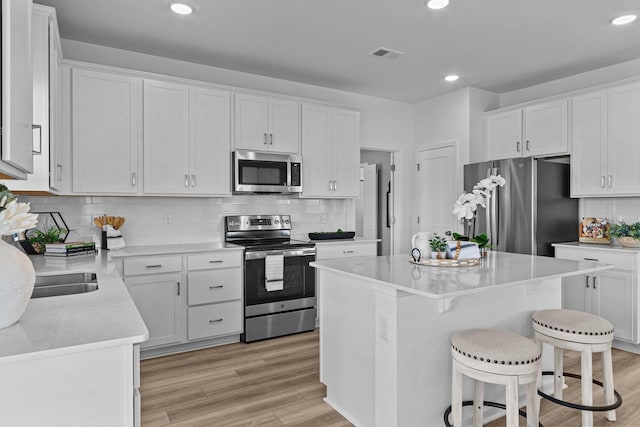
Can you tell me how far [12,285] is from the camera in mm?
1187

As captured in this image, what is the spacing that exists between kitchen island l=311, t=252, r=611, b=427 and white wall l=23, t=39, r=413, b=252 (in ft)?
6.29

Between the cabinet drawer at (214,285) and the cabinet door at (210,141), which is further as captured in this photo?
the cabinet door at (210,141)

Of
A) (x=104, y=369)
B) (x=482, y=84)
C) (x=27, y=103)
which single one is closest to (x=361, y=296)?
(x=104, y=369)

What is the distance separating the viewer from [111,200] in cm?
366

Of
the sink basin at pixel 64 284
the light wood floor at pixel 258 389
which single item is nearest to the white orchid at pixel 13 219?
the sink basin at pixel 64 284

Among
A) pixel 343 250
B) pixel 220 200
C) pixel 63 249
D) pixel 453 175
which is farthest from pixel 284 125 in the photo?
pixel 63 249

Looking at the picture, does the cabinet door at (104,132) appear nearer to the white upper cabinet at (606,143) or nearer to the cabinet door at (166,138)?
the cabinet door at (166,138)

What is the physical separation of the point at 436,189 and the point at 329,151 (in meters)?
1.61

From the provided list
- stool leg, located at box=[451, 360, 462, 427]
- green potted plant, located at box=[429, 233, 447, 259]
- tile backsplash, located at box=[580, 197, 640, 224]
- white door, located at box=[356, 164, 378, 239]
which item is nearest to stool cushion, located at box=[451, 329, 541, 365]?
stool leg, located at box=[451, 360, 462, 427]

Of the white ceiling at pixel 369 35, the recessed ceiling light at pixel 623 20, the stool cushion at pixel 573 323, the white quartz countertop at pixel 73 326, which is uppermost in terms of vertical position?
→ the white ceiling at pixel 369 35

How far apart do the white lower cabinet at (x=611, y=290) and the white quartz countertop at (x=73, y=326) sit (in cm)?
385

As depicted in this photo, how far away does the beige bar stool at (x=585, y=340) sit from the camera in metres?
2.12

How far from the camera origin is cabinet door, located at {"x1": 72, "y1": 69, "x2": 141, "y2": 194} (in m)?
3.25

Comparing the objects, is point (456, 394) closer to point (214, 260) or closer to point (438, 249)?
point (438, 249)
